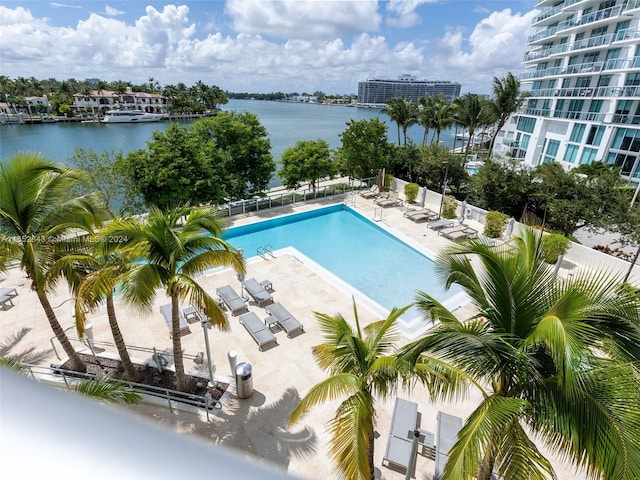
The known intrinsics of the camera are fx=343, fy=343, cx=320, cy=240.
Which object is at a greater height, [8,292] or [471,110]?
[471,110]

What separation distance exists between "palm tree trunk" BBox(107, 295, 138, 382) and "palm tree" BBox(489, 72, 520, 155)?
114 ft

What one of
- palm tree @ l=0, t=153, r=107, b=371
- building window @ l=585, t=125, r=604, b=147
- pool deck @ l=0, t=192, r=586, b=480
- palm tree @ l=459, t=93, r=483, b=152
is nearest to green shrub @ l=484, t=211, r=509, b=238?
pool deck @ l=0, t=192, r=586, b=480

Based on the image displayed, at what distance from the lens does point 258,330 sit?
10.3 metres

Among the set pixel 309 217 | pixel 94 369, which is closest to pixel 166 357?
pixel 94 369

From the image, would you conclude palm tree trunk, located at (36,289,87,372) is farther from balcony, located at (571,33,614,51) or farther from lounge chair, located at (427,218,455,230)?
balcony, located at (571,33,614,51)

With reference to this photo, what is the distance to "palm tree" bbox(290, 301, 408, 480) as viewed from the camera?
4230mm

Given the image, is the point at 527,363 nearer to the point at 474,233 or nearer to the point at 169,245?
the point at 169,245

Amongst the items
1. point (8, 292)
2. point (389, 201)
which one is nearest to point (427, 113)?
point (389, 201)

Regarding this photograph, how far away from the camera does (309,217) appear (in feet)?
71.3

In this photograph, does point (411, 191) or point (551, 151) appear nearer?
point (411, 191)

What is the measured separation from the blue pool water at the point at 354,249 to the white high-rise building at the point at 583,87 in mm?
21114

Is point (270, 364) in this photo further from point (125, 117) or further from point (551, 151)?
point (125, 117)

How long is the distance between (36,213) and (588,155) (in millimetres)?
38825

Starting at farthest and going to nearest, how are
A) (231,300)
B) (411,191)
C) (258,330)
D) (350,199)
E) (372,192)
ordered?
1. (372,192)
2. (350,199)
3. (411,191)
4. (231,300)
5. (258,330)
